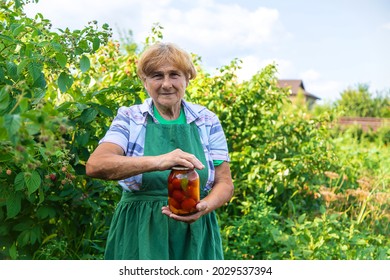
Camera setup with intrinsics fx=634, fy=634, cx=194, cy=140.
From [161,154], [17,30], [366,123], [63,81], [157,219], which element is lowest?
[157,219]

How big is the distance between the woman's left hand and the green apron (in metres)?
0.10

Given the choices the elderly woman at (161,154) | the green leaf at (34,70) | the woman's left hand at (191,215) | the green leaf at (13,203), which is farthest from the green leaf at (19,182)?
the woman's left hand at (191,215)

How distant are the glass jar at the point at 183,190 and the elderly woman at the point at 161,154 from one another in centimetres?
4

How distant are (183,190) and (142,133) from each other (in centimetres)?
29

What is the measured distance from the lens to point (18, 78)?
8.65 ft

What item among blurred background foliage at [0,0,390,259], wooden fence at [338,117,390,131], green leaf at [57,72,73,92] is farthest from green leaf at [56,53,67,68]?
wooden fence at [338,117,390,131]

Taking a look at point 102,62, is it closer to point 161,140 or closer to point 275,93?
point 275,93

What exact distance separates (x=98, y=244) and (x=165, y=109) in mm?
1423

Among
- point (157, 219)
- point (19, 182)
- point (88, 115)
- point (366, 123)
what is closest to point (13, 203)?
point (19, 182)

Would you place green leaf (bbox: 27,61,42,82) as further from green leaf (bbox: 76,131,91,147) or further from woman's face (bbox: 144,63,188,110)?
woman's face (bbox: 144,63,188,110)

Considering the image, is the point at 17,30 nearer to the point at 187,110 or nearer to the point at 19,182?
the point at 19,182

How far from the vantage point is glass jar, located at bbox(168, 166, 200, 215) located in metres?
2.00

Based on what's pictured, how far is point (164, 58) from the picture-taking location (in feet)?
7.14

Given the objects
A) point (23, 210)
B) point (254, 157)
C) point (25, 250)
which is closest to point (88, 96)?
point (23, 210)
